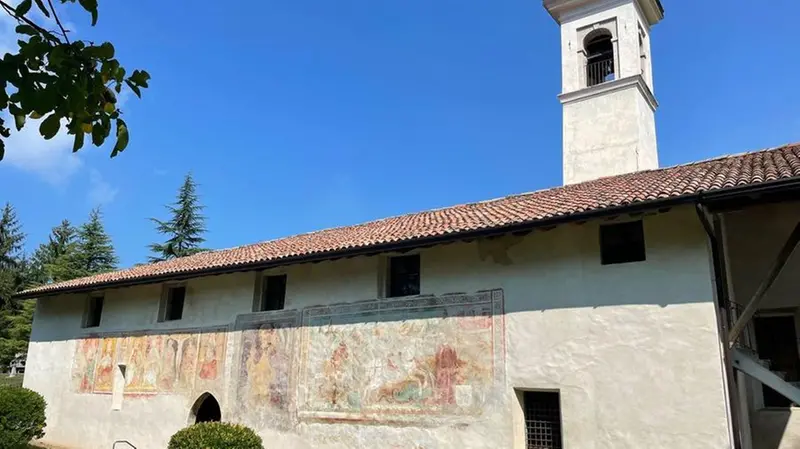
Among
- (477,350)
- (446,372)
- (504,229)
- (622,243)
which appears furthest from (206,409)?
(622,243)

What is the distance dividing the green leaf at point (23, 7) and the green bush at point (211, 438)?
31.5ft

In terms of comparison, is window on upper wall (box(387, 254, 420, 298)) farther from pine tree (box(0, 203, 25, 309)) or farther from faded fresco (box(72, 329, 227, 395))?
pine tree (box(0, 203, 25, 309))

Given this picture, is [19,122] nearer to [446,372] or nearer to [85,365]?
[446,372]

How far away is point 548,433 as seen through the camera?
9.88 meters

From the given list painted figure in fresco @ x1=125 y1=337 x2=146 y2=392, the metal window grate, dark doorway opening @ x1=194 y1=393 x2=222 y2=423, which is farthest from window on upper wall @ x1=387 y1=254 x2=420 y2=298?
painted figure in fresco @ x1=125 y1=337 x2=146 y2=392

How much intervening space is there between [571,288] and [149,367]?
1122 centimetres

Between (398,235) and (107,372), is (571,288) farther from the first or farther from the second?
(107,372)

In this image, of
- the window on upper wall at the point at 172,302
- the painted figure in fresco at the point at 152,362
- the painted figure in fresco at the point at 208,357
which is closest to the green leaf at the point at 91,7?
the painted figure in fresco at the point at 208,357

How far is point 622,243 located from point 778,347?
4.08 m

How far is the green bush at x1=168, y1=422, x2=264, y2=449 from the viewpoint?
10.9m

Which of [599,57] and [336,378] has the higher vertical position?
[599,57]

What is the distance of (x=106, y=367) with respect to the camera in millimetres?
16625

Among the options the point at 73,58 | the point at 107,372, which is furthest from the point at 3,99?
the point at 107,372

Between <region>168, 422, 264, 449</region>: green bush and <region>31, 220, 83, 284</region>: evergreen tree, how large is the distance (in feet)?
91.6
